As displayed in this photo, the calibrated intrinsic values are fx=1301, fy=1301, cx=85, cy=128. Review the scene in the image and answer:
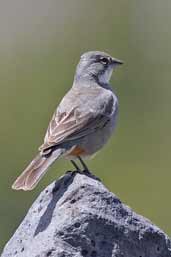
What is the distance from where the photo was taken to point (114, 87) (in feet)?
72.6

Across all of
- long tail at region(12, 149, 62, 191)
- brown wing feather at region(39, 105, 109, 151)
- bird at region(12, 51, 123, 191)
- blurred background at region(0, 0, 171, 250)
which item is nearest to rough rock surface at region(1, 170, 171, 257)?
long tail at region(12, 149, 62, 191)

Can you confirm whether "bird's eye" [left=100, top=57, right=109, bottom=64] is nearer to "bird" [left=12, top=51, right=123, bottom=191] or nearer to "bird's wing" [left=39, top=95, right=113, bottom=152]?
"bird" [left=12, top=51, right=123, bottom=191]

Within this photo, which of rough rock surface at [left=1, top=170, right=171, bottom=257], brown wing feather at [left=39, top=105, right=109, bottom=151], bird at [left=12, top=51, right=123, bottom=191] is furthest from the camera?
brown wing feather at [left=39, top=105, right=109, bottom=151]

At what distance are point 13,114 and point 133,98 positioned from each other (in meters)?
2.45

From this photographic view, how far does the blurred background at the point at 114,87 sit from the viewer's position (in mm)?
20656

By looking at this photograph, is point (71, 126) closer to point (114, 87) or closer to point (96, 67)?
point (96, 67)

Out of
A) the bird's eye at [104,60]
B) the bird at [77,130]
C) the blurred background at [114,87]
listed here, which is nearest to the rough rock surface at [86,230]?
the bird at [77,130]

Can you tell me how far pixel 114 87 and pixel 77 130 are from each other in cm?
1238

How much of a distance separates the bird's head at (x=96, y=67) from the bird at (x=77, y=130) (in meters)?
0.26

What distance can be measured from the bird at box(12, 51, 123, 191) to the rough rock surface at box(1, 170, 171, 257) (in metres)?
1.16

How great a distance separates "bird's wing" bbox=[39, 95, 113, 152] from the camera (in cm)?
955

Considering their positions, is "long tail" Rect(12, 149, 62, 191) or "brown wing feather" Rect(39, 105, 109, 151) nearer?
"long tail" Rect(12, 149, 62, 191)

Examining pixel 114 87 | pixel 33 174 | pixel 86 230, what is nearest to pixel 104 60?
pixel 33 174

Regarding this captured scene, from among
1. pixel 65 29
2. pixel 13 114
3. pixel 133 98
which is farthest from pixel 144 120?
pixel 65 29
